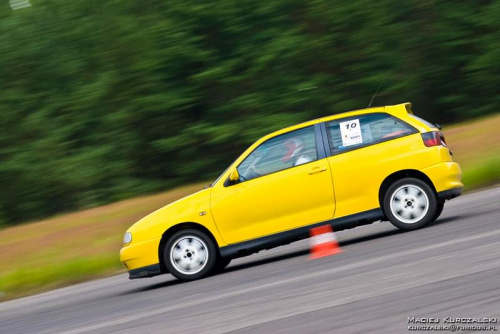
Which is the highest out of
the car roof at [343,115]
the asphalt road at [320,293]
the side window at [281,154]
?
the car roof at [343,115]

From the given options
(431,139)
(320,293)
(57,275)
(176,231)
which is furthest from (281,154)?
(57,275)

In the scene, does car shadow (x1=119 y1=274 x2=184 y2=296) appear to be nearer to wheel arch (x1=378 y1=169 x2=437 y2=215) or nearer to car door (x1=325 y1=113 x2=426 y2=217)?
car door (x1=325 y1=113 x2=426 y2=217)

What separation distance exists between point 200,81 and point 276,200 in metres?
18.2

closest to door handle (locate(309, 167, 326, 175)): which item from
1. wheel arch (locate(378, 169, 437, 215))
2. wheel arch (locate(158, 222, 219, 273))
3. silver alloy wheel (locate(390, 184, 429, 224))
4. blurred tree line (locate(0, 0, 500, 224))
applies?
wheel arch (locate(378, 169, 437, 215))

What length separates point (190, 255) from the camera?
11.0 meters

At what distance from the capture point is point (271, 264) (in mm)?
11000

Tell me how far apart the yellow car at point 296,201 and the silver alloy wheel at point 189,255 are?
12 mm

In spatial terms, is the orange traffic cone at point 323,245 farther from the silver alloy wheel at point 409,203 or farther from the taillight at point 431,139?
the taillight at point 431,139

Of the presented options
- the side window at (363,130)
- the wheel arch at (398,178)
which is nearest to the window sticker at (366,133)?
the side window at (363,130)

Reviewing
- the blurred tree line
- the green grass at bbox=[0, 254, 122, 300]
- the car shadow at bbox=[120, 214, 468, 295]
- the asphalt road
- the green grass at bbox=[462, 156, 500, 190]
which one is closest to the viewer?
the asphalt road

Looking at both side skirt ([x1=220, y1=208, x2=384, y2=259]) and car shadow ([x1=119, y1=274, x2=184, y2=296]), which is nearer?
side skirt ([x1=220, y1=208, x2=384, y2=259])

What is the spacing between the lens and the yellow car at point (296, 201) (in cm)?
1092

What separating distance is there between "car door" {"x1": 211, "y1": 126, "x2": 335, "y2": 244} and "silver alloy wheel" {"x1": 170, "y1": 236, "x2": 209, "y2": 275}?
0.33 meters

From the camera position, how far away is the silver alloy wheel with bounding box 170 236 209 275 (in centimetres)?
1094
